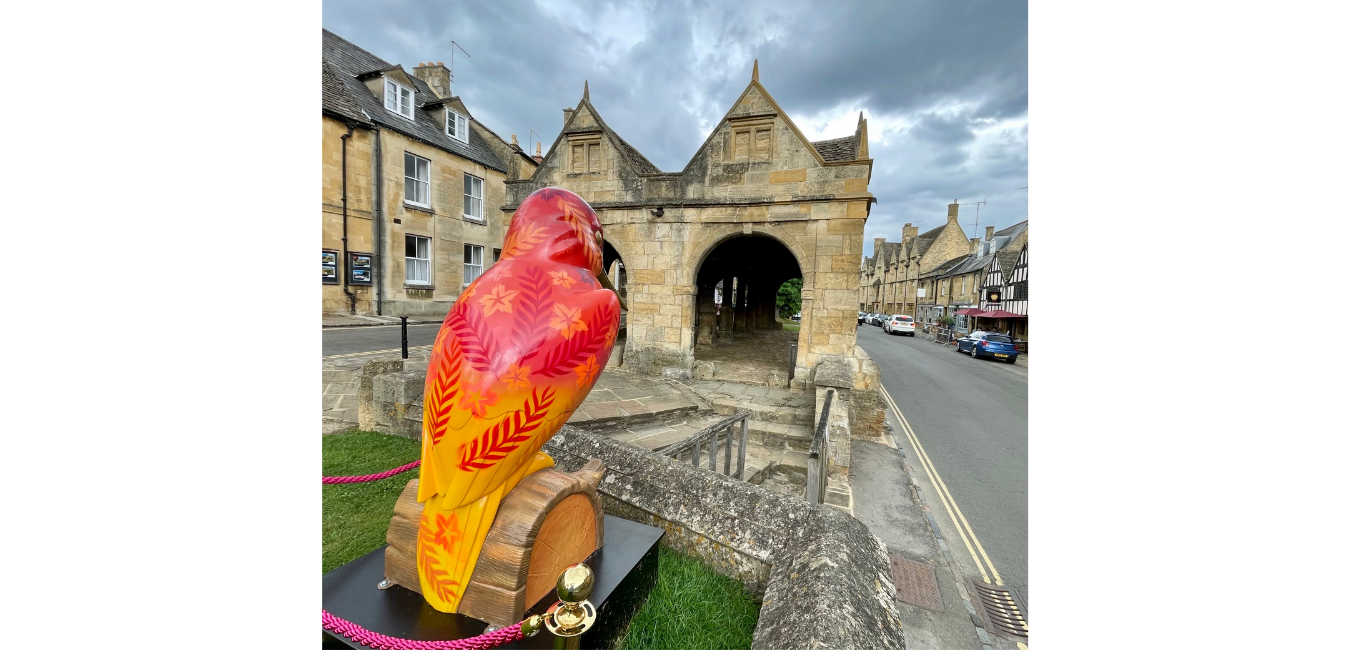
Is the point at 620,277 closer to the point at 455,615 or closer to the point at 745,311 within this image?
the point at 745,311

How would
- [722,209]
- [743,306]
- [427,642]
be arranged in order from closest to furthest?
[427,642]
[722,209]
[743,306]

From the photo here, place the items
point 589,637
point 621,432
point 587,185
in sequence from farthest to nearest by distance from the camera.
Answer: point 587,185 → point 621,432 → point 589,637

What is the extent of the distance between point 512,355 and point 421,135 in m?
17.2

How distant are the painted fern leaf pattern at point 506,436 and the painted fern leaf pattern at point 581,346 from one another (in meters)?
0.09

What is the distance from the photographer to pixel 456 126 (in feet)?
57.2

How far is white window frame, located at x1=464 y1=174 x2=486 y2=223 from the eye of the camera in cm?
1719

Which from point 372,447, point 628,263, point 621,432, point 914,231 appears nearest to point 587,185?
point 628,263

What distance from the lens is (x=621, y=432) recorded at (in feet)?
17.5

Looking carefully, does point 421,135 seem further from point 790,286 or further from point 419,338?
point 790,286

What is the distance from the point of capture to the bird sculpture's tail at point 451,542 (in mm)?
1713

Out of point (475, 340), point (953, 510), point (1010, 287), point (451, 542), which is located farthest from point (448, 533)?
point (1010, 287)

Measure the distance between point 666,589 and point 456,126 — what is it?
65.1ft

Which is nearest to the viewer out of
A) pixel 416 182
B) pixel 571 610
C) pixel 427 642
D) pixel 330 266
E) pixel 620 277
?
pixel 571 610

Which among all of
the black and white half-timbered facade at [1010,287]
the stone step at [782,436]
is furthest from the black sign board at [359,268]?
the black and white half-timbered facade at [1010,287]
